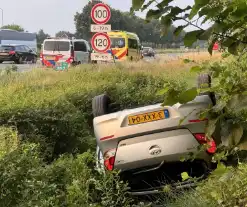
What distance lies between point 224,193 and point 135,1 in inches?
103

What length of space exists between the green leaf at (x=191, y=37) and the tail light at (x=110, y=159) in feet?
10.2

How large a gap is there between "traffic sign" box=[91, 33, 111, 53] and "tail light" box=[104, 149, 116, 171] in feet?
28.9

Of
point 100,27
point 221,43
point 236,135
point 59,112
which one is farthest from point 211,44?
point 100,27

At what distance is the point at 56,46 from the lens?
27656mm

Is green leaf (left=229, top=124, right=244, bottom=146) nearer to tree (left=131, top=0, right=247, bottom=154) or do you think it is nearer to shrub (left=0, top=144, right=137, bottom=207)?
tree (left=131, top=0, right=247, bottom=154)

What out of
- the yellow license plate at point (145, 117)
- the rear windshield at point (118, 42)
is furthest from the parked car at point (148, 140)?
the rear windshield at point (118, 42)

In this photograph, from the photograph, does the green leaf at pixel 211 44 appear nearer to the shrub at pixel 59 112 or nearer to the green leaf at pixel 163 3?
the green leaf at pixel 163 3

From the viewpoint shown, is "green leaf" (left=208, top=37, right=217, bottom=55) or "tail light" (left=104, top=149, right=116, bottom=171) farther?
"tail light" (left=104, top=149, right=116, bottom=171)

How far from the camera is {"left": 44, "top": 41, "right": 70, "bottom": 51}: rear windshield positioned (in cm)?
2758

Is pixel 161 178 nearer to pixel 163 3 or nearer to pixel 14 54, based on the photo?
pixel 163 3

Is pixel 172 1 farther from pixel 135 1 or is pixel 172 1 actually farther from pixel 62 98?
pixel 62 98

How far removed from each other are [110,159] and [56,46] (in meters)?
23.4

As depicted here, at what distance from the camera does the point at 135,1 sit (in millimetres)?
1717

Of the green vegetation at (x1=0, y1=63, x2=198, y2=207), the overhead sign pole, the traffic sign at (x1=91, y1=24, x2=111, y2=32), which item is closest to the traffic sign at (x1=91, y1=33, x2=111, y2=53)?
the overhead sign pole
